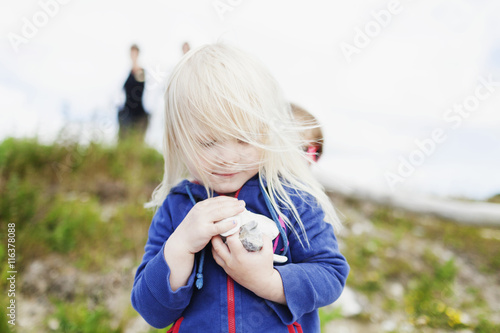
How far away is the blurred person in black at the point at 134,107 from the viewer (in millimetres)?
5312

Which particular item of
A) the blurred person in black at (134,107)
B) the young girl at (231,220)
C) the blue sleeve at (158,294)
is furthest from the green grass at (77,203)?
the young girl at (231,220)

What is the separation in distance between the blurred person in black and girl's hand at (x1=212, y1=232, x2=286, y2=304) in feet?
13.8

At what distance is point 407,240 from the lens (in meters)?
4.37

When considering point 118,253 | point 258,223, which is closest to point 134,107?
point 118,253

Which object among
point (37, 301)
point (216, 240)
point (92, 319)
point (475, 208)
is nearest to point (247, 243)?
point (216, 240)

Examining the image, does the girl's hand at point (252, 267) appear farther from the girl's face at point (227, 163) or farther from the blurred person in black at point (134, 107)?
the blurred person in black at point (134, 107)

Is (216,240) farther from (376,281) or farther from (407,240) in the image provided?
(407,240)

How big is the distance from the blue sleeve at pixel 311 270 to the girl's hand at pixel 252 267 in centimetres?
4

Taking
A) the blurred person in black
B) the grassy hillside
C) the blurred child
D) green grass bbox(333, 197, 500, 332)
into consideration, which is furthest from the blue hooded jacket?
the blurred person in black

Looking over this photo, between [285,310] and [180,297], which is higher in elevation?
[180,297]

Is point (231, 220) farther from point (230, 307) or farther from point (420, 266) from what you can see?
point (420, 266)

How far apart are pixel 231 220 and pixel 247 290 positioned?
27 cm

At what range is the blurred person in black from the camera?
5.31 metres

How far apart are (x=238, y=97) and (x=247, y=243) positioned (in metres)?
0.50
